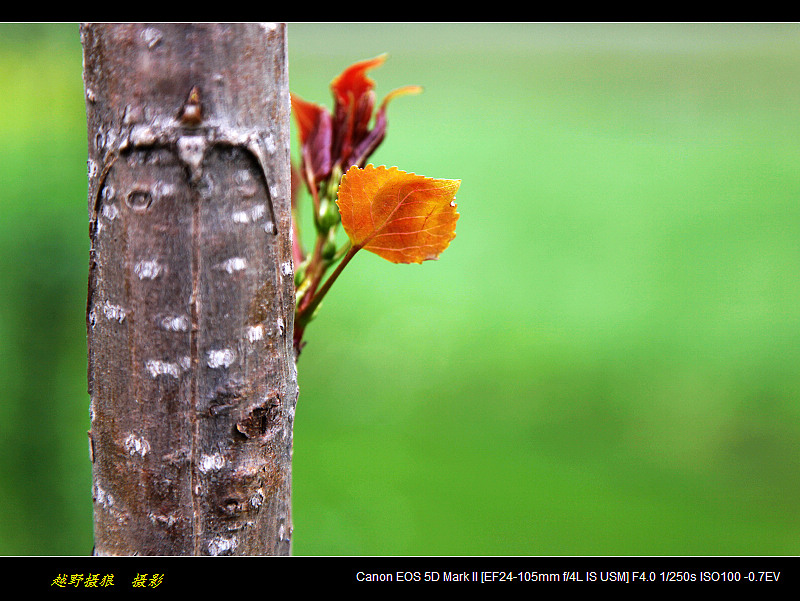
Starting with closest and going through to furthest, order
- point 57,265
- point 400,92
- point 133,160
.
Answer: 1. point 133,160
2. point 400,92
3. point 57,265

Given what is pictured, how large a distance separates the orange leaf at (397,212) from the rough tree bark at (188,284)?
52 mm

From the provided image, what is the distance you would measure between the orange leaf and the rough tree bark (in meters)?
0.05

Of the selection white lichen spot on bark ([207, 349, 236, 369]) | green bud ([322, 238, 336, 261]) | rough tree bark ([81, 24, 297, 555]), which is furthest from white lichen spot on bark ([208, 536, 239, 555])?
green bud ([322, 238, 336, 261])

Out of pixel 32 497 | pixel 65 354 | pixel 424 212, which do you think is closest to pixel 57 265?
pixel 65 354

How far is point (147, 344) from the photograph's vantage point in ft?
1.17

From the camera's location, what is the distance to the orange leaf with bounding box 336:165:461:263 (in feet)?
1.26

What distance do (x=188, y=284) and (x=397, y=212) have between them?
0.16 m

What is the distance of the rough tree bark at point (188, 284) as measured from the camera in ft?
1.09

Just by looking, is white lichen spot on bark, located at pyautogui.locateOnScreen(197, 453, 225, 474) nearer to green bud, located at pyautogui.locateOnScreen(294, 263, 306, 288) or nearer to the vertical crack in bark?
the vertical crack in bark

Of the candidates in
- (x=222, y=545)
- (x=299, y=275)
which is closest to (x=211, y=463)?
(x=222, y=545)

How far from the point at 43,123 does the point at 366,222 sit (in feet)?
2.58

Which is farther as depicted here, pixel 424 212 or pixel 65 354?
pixel 65 354

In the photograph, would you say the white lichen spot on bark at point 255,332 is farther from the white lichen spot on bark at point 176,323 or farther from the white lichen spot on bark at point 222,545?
the white lichen spot on bark at point 222,545
